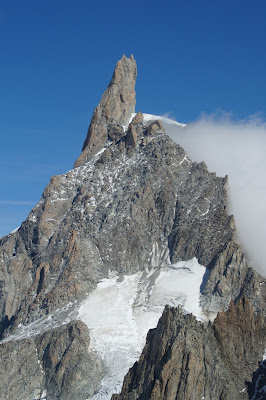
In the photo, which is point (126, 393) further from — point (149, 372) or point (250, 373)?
point (250, 373)

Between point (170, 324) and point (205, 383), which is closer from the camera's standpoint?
point (205, 383)

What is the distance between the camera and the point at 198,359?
462 ft

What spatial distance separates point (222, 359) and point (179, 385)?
9534mm

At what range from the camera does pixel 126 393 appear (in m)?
145

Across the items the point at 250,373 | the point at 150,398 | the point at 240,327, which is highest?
the point at 240,327

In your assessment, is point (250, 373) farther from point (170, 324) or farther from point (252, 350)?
point (170, 324)

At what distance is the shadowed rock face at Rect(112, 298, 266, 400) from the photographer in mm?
136875

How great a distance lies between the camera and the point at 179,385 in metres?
137

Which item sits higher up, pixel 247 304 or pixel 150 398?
pixel 247 304

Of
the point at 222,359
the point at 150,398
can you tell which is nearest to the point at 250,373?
the point at 222,359

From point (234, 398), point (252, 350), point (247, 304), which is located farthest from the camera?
point (247, 304)

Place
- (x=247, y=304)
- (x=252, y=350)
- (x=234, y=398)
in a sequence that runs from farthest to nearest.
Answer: (x=247, y=304) → (x=252, y=350) → (x=234, y=398)

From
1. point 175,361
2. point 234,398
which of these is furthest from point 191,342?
point 234,398

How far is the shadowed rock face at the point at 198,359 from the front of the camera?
137 m
